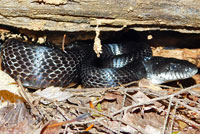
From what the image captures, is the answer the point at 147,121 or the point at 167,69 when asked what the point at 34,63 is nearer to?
the point at 147,121

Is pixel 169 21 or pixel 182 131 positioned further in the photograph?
pixel 169 21

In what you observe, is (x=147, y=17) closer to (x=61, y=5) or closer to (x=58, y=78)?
(x=61, y=5)

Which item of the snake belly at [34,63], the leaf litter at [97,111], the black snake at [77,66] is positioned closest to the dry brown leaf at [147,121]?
the leaf litter at [97,111]

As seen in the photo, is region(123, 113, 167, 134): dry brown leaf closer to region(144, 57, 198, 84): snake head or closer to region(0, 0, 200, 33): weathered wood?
region(0, 0, 200, 33): weathered wood

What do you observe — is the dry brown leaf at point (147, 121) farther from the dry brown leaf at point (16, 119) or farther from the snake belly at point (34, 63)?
the snake belly at point (34, 63)

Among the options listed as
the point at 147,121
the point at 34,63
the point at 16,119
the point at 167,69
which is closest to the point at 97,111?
the point at 147,121

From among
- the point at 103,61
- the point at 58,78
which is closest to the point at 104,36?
the point at 103,61
